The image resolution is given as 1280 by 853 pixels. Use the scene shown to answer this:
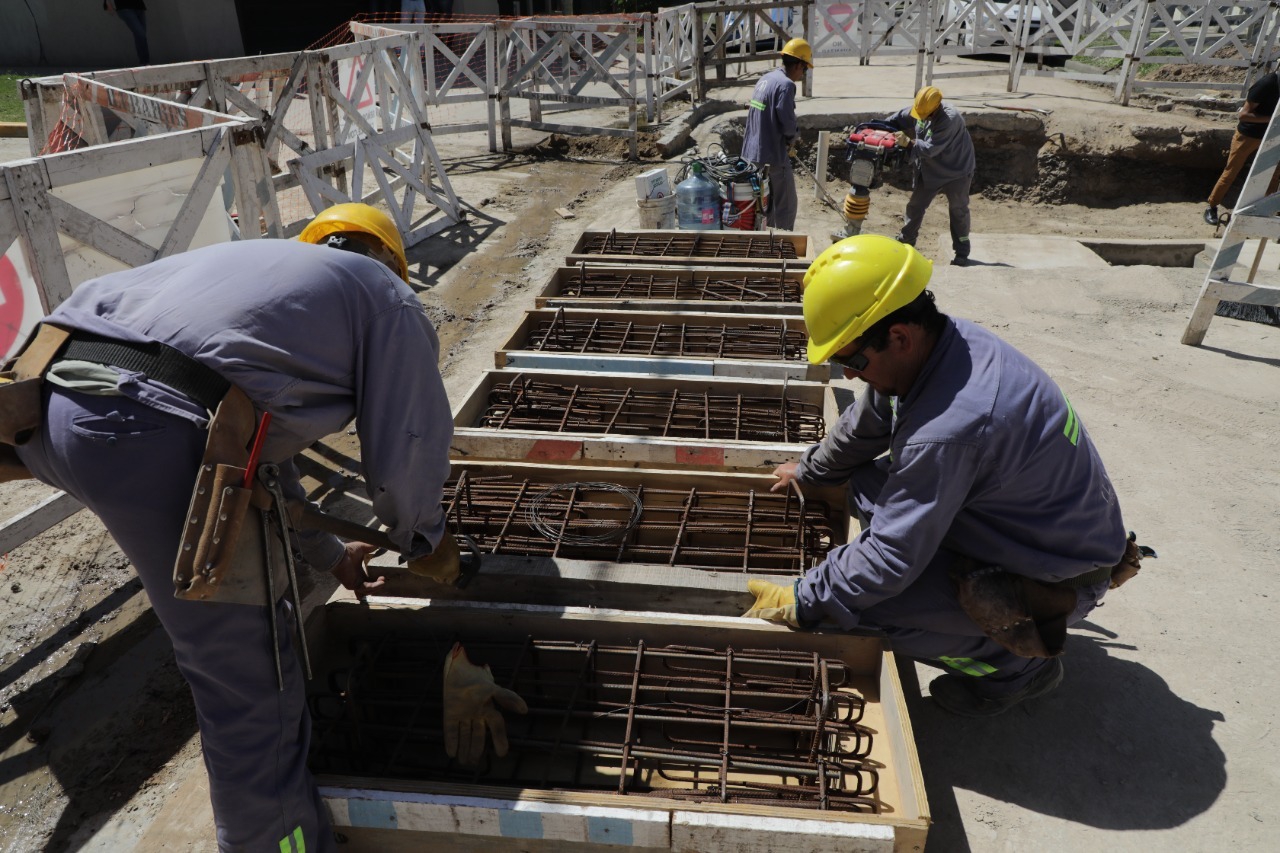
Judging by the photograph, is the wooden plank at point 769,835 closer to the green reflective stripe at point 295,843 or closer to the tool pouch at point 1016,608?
the tool pouch at point 1016,608

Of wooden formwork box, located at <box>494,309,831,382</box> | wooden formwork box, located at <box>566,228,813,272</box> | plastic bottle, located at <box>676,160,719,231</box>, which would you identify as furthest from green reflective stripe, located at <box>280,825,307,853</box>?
plastic bottle, located at <box>676,160,719,231</box>

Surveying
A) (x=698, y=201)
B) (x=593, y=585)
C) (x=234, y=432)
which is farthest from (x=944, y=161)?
(x=234, y=432)

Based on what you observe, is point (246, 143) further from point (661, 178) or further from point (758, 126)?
point (758, 126)

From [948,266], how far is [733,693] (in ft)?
22.4

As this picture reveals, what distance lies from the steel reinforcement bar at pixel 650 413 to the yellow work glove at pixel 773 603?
1265 mm

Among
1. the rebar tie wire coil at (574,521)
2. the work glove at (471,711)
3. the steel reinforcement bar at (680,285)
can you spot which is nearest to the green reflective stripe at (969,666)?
the rebar tie wire coil at (574,521)

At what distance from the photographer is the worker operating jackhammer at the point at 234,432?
2023mm

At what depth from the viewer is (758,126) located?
8.11m

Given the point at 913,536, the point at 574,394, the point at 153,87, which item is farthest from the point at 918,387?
the point at 153,87

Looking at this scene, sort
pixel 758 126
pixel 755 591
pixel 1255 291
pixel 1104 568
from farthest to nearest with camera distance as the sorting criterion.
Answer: pixel 758 126 < pixel 1255 291 < pixel 755 591 < pixel 1104 568

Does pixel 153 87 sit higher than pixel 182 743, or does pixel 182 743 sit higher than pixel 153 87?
pixel 153 87

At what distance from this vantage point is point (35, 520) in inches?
158

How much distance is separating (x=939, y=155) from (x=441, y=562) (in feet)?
24.2

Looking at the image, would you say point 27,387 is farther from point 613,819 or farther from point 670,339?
point 670,339
